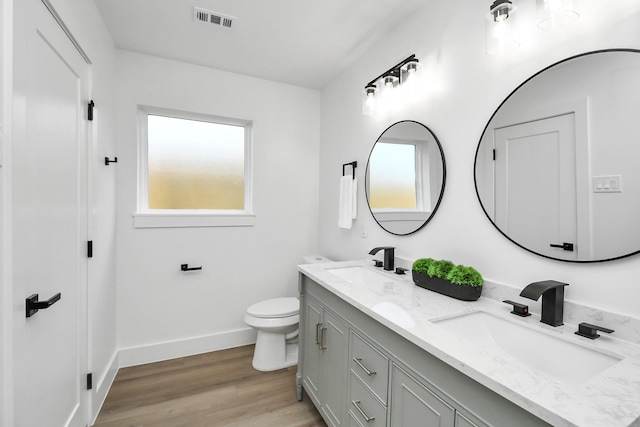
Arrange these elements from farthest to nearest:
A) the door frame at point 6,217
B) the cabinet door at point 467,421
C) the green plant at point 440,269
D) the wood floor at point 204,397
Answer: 1. the wood floor at point 204,397
2. the green plant at point 440,269
3. the door frame at point 6,217
4. the cabinet door at point 467,421

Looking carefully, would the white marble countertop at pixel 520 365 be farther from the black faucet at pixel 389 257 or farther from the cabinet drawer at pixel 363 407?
the black faucet at pixel 389 257

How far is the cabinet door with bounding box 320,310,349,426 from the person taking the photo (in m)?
1.49

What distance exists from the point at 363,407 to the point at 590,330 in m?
0.91

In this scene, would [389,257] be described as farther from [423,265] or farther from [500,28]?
[500,28]

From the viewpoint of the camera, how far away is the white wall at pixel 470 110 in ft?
3.37

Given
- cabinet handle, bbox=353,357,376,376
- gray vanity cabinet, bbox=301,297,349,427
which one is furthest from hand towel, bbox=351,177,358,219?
cabinet handle, bbox=353,357,376,376

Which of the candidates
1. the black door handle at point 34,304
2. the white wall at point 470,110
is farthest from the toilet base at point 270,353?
the black door handle at point 34,304

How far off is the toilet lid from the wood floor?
0.47 m

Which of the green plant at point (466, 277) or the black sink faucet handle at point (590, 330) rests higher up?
the green plant at point (466, 277)

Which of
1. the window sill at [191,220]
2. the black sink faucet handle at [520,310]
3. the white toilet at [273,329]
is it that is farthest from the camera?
the window sill at [191,220]

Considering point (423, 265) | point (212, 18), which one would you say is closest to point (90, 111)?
point (212, 18)

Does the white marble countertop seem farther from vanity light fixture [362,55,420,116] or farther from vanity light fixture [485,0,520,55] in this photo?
vanity light fixture [362,55,420,116]

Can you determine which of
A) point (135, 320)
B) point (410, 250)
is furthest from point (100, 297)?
point (410, 250)

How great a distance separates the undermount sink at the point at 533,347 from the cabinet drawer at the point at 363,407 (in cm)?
44
